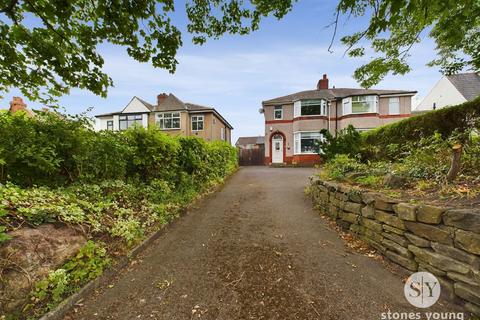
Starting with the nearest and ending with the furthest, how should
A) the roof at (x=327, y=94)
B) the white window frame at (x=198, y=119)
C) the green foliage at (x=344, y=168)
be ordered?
the green foliage at (x=344, y=168)
the roof at (x=327, y=94)
the white window frame at (x=198, y=119)

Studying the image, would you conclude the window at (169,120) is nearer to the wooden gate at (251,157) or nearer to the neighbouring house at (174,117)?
the neighbouring house at (174,117)

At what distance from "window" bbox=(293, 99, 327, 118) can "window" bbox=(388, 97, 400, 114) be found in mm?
5328

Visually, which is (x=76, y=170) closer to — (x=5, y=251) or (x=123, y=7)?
(x=5, y=251)

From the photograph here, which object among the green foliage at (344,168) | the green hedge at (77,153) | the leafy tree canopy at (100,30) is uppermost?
the leafy tree canopy at (100,30)

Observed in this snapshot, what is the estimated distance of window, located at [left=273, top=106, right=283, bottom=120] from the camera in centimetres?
1928

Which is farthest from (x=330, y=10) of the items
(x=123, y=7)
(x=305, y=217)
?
(x=305, y=217)

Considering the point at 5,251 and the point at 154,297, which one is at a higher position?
the point at 5,251

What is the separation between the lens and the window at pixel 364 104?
16.9 metres

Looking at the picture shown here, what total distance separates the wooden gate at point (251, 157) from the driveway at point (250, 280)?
18001 millimetres

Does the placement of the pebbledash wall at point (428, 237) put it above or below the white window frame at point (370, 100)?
below

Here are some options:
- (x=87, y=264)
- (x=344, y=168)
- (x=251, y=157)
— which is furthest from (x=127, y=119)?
(x=344, y=168)

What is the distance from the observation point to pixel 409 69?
260 inches

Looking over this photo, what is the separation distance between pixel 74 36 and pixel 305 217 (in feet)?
21.1

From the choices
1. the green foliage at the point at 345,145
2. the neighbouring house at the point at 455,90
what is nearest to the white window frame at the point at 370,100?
the neighbouring house at the point at 455,90
